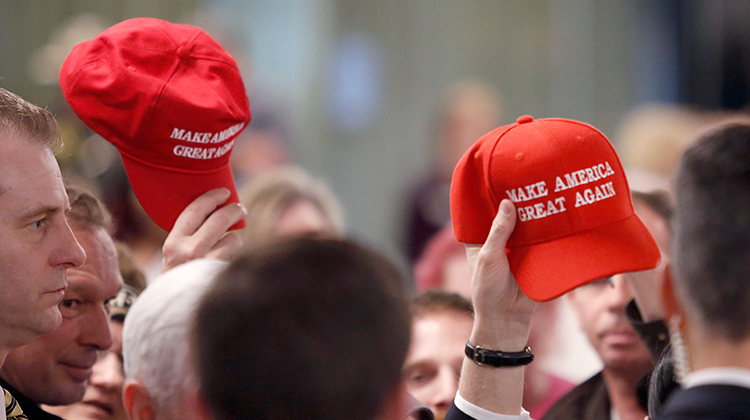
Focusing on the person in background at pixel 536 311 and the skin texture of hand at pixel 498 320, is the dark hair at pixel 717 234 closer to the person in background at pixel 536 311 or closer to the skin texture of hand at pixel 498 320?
the skin texture of hand at pixel 498 320

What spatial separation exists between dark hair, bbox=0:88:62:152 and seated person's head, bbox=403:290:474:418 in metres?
0.96

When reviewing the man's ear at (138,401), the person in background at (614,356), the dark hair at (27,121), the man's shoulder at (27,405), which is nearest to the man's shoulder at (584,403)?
the person in background at (614,356)

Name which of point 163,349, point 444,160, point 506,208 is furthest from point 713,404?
point 444,160

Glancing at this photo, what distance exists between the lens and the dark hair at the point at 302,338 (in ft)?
3.38

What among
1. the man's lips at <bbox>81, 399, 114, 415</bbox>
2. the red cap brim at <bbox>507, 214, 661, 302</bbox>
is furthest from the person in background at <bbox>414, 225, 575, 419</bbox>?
the man's lips at <bbox>81, 399, 114, 415</bbox>

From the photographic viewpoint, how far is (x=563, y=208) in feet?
4.80

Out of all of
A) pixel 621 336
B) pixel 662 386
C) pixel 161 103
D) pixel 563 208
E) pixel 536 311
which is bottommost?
pixel 536 311

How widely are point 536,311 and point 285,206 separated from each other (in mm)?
1149

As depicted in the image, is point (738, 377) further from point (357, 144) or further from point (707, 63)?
point (707, 63)

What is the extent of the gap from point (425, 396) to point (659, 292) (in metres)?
0.63

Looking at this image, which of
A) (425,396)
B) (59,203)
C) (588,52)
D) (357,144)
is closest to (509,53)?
(588,52)

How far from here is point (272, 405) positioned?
1.03 meters

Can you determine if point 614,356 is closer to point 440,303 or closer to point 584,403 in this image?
point 584,403

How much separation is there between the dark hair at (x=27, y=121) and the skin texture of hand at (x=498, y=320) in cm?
85
